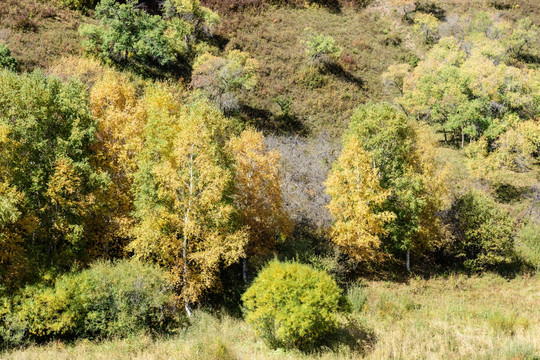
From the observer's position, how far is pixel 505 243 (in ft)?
86.3

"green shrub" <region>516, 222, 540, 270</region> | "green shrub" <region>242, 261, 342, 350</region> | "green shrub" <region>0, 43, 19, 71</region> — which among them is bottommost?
"green shrub" <region>516, 222, 540, 270</region>

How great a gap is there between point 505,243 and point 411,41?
5071cm

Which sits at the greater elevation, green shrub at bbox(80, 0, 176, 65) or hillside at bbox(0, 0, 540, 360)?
green shrub at bbox(80, 0, 176, 65)

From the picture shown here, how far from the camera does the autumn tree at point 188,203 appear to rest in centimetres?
1839

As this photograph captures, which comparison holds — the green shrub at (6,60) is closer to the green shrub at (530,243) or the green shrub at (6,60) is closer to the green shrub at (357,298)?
the green shrub at (357,298)

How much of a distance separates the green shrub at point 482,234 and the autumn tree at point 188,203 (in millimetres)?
18366

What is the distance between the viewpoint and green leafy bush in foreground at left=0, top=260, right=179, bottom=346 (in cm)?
1612

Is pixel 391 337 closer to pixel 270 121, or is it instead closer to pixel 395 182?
pixel 395 182

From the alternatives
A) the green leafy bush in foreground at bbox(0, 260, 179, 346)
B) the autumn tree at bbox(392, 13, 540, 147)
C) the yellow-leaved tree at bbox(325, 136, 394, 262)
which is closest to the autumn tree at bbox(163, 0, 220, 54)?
the autumn tree at bbox(392, 13, 540, 147)

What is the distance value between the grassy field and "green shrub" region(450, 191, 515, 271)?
4263mm

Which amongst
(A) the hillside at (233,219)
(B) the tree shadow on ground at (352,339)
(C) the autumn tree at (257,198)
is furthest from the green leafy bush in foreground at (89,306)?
(B) the tree shadow on ground at (352,339)

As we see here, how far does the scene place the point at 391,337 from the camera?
15547 millimetres

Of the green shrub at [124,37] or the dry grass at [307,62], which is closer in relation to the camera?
the green shrub at [124,37]

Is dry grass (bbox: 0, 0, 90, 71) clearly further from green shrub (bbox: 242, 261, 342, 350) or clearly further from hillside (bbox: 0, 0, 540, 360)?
green shrub (bbox: 242, 261, 342, 350)
